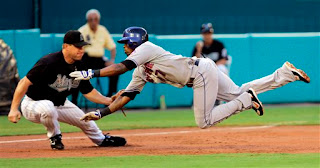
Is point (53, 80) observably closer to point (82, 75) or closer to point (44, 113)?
point (44, 113)

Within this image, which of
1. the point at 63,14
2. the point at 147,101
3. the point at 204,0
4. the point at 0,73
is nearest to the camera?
the point at 0,73

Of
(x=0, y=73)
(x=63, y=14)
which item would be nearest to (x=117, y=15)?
(x=63, y=14)

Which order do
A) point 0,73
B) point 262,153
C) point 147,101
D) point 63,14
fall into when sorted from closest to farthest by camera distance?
point 262,153, point 0,73, point 147,101, point 63,14

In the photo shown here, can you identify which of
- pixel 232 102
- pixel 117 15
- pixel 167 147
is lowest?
pixel 167 147

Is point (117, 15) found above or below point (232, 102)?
above

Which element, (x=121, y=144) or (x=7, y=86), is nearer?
(x=121, y=144)

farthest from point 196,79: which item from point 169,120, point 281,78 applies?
point 169,120

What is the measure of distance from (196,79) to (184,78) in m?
0.19

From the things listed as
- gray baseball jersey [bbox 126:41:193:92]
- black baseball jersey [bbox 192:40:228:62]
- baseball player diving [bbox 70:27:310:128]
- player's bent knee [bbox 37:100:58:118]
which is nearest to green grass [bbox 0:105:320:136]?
black baseball jersey [bbox 192:40:228:62]

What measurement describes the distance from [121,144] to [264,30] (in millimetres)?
9412

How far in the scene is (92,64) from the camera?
14.6 m

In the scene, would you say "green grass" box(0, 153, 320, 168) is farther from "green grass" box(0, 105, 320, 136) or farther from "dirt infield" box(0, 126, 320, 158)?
"green grass" box(0, 105, 320, 136)

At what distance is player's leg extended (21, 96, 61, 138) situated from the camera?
8.83 m

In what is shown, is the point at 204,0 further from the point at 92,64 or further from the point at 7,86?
the point at 7,86
